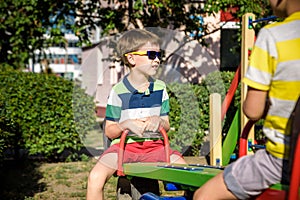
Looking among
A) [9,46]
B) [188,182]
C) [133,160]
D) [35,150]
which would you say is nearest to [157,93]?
[133,160]

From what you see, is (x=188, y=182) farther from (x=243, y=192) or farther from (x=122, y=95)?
(x=122, y=95)

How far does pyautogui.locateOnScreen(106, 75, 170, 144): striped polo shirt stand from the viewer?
3.75 meters

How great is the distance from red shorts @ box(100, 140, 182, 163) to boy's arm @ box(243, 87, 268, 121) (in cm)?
155

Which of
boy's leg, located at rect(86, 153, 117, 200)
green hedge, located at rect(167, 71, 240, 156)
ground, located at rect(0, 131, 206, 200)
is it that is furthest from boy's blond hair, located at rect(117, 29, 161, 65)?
green hedge, located at rect(167, 71, 240, 156)

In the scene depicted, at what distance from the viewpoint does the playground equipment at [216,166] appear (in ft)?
7.37

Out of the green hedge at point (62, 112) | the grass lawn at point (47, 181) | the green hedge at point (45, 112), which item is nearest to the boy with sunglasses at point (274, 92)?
the grass lawn at point (47, 181)

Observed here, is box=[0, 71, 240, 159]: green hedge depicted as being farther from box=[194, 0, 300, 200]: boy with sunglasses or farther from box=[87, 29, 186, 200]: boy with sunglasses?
box=[194, 0, 300, 200]: boy with sunglasses

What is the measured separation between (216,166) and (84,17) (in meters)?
7.46

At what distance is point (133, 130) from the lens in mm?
3643

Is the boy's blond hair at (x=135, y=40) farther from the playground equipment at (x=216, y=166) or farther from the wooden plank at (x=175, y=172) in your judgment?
the wooden plank at (x=175, y=172)

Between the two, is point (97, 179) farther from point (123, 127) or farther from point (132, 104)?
point (132, 104)

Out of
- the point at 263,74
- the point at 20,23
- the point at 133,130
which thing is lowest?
the point at 133,130

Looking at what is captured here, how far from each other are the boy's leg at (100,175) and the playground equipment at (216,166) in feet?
0.26

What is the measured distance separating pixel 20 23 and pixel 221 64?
547 centimetres
